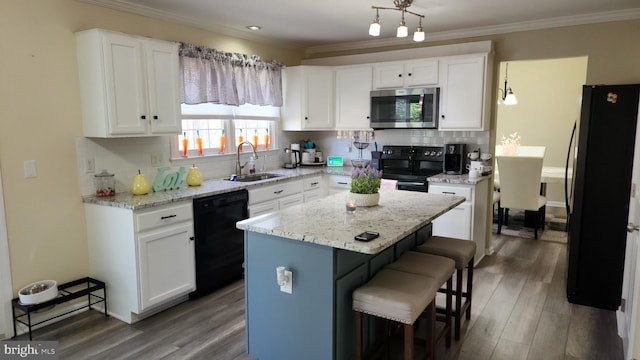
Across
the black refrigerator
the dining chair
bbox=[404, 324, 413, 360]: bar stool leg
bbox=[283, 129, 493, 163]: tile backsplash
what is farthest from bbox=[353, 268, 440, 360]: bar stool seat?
the dining chair

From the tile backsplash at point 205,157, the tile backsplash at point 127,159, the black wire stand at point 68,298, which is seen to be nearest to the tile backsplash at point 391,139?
the tile backsplash at point 205,157

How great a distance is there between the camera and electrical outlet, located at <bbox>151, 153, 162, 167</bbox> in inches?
151

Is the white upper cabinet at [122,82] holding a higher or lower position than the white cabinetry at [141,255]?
higher

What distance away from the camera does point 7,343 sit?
2.80 m

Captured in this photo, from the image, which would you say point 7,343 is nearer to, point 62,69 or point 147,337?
point 147,337

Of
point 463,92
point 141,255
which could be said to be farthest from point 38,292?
point 463,92

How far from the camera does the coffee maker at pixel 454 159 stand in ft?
15.2

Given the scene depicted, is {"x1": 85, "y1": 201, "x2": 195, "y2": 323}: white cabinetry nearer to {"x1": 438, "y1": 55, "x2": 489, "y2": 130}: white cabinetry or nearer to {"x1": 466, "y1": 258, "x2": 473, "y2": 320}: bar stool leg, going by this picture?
{"x1": 466, "y1": 258, "x2": 473, "y2": 320}: bar stool leg

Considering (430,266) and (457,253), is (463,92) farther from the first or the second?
(430,266)

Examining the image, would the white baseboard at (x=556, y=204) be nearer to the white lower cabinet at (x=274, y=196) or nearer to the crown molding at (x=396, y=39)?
the crown molding at (x=396, y=39)

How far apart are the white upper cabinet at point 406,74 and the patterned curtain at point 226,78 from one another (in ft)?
3.87

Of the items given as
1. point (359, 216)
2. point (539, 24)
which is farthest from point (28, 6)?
point (539, 24)

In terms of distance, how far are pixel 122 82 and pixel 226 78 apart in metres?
1.33

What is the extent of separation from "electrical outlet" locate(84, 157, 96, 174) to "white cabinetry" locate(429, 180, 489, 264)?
304 centimetres
